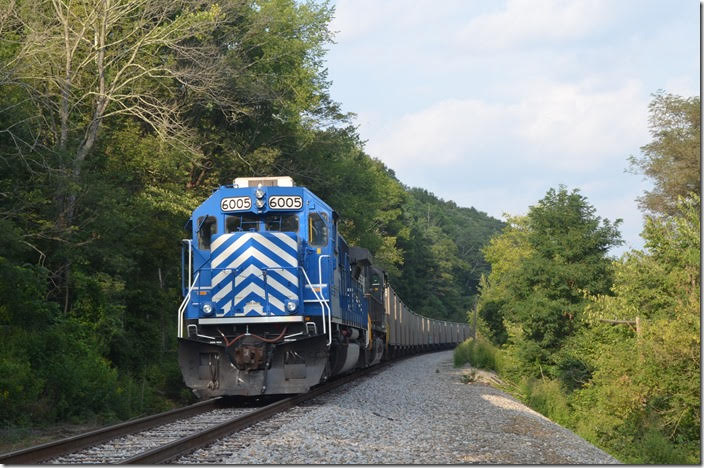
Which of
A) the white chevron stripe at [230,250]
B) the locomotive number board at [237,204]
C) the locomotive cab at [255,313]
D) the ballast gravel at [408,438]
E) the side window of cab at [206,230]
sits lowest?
the ballast gravel at [408,438]

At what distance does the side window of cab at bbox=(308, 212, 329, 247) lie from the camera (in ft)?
49.6

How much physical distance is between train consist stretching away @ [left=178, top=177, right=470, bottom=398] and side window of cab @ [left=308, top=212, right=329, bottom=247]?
0.02 meters

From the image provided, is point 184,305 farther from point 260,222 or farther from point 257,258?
point 260,222

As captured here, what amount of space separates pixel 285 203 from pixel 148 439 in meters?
5.98

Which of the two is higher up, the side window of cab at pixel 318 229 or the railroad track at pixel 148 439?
the side window of cab at pixel 318 229

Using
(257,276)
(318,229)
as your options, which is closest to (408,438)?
(257,276)

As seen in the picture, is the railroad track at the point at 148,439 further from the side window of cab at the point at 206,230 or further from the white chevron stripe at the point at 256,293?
the side window of cab at the point at 206,230

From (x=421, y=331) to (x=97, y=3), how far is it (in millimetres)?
34722

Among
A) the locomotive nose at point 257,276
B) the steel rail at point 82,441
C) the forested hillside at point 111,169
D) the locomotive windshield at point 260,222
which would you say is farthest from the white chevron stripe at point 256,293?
the forested hillside at point 111,169

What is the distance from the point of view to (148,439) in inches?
393

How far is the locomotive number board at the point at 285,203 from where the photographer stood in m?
14.8

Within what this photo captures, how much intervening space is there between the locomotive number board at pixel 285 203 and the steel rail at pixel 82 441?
4016 mm

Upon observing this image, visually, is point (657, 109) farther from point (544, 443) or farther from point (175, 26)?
point (544, 443)

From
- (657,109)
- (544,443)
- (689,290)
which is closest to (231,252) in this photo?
(544,443)
